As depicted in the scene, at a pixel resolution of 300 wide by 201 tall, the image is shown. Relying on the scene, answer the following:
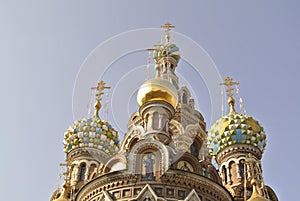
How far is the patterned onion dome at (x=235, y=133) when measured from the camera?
1672 cm

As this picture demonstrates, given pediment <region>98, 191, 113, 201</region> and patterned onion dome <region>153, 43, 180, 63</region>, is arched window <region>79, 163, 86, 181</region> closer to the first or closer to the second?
patterned onion dome <region>153, 43, 180, 63</region>

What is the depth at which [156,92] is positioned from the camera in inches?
525

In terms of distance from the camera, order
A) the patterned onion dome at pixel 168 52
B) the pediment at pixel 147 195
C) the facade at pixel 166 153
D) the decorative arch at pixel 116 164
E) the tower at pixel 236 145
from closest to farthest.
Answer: the pediment at pixel 147 195, the facade at pixel 166 153, the decorative arch at pixel 116 164, the tower at pixel 236 145, the patterned onion dome at pixel 168 52

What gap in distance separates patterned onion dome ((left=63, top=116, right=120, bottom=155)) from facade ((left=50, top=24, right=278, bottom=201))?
0.03 m

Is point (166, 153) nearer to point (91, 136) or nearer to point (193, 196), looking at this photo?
point (193, 196)

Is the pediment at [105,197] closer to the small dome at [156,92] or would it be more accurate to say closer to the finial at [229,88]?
the small dome at [156,92]

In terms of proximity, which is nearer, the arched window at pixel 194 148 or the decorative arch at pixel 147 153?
the decorative arch at pixel 147 153

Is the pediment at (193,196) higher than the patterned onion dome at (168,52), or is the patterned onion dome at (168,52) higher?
the patterned onion dome at (168,52)

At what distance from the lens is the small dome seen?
1336cm

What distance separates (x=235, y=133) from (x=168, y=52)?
5.04 meters

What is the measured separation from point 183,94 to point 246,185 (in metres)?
4.89

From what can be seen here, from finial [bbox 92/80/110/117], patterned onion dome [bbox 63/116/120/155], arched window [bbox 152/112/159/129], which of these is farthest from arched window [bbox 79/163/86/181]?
arched window [bbox 152/112/159/129]

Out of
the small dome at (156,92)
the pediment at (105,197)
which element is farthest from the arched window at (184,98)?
the pediment at (105,197)

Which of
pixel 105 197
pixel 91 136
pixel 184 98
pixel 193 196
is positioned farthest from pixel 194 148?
pixel 105 197
